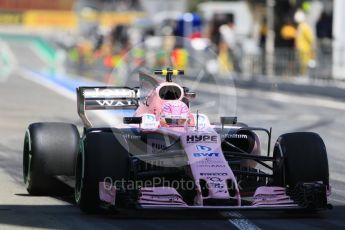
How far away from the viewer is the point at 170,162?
9484 mm

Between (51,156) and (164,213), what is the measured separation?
1464 millimetres

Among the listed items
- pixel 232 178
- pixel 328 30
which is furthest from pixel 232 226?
pixel 328 30

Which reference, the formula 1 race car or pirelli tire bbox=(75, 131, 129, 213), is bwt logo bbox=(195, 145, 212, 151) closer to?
the formula 1 race car

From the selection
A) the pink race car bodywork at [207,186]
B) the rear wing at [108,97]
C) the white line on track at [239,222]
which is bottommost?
the white line on track at [239,222]

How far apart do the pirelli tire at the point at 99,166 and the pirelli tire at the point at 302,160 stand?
1.39 metres

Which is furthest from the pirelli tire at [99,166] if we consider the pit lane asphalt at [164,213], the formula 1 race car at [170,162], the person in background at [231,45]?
the person in background at [231,45]

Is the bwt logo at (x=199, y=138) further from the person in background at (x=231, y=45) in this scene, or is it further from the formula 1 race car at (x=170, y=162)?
the person in background at (x=231, y=45)

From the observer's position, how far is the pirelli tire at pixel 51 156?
1026cm

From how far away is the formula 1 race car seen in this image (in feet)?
29.1

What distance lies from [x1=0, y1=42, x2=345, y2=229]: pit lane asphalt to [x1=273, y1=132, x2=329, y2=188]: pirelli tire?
31 centimetres

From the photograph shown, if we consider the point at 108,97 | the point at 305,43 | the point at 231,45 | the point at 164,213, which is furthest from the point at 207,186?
the point at 231,45

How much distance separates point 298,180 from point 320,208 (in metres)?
0.38

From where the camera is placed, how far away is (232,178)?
8906 millimetres

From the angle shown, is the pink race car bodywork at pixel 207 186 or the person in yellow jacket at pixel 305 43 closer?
the pink race car bodywork at pixel 207 186
